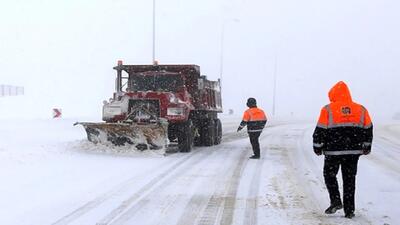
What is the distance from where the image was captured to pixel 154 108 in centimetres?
1366

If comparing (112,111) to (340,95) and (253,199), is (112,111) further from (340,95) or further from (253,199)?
(340,95)

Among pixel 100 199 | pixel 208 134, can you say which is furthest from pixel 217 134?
pixel 100 199

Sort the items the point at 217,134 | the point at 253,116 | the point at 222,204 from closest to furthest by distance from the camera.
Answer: the point at 222,204
the point at 253,116
the point at 217,134

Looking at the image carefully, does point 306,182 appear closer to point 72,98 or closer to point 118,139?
point 118,139

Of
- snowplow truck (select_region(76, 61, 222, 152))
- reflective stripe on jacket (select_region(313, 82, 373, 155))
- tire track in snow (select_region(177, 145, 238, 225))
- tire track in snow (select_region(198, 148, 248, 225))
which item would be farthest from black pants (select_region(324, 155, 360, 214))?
snowplow truck (select_region(76, 61, 222, 152))

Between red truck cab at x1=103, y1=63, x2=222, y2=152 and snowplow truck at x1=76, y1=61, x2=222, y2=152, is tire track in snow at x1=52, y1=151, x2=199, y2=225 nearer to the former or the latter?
snowplow truck at x1=76, y1=61, x2=222, y2=152

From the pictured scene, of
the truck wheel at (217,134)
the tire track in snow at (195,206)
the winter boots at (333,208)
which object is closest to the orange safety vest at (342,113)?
the winter boots at (333,208)

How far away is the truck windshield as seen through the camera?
578 inches

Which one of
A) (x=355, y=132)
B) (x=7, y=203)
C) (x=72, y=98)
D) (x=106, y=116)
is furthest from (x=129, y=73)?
(x=72, y=98)

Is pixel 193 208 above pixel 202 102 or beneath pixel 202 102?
beneath

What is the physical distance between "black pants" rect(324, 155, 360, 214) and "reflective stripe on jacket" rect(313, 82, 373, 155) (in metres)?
0.11

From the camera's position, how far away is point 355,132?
21.0 feet

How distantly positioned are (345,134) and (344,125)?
11cm

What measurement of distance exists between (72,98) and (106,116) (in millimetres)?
49991
